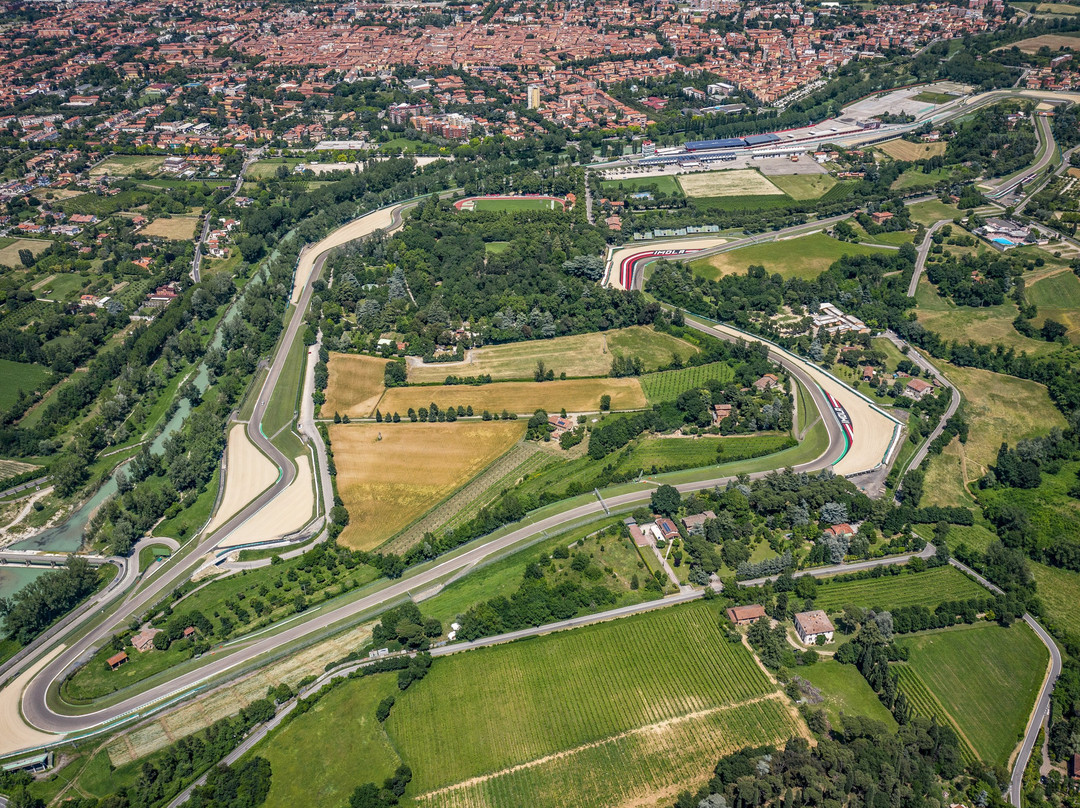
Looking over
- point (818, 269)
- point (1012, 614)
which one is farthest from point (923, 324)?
point (1012, 614)

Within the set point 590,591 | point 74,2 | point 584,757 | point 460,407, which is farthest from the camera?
point 74,2

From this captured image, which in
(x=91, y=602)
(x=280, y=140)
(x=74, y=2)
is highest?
(x=74, y=2)

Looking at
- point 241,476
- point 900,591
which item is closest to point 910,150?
point 900,591

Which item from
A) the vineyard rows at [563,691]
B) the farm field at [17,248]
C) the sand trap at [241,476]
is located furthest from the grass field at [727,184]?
the farm field at [17,248]

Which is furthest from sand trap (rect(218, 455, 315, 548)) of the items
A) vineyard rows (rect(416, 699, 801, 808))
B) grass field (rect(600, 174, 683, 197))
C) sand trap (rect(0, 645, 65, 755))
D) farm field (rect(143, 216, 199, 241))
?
grass field (rect(600, 174, 683, 197))

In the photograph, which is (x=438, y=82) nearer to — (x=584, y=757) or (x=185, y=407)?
(x=185, y=407)

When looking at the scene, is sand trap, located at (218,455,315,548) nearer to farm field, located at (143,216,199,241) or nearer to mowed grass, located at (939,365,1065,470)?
mowed grass, located at (939,365,1065,470)

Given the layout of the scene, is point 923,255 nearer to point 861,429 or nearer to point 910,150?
point 910,150
